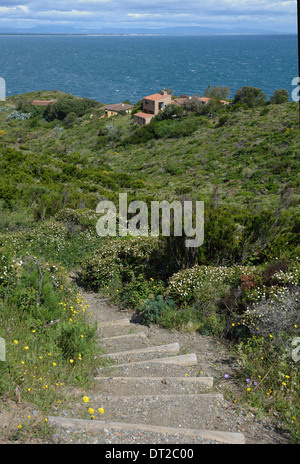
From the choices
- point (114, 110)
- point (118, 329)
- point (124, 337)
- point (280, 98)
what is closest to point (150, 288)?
point (118, 329)

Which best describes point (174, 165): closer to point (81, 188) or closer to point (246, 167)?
point (246, 167)

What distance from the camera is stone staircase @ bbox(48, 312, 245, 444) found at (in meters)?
2.84

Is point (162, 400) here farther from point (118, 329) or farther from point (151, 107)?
point (151, 107)

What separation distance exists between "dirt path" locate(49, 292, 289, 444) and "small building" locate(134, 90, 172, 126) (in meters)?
53.1

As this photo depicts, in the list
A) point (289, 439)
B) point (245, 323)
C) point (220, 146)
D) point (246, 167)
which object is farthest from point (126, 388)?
point (220, 146)

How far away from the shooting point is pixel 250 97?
52.4 metres

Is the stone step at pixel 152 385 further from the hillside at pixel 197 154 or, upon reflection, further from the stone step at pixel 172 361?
the hillside at pixel 197 154

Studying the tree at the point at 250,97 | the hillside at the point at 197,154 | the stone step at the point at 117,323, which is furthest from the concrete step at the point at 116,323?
the tree at the point at 250,97

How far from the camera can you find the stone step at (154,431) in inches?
109

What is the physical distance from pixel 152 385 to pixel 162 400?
369mm

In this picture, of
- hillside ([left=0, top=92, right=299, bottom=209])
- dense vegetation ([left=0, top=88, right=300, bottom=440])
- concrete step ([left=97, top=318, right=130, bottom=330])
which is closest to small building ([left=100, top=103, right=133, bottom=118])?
hillside ([left=0, top=92, right=299, bottom=209])

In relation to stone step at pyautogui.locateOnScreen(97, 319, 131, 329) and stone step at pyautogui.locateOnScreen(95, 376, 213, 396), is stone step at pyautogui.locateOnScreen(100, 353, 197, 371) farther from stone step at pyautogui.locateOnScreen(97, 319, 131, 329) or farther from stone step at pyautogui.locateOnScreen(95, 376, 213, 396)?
stone step at pyautogui.locateOnScreen(97, 319, 131, 329)
